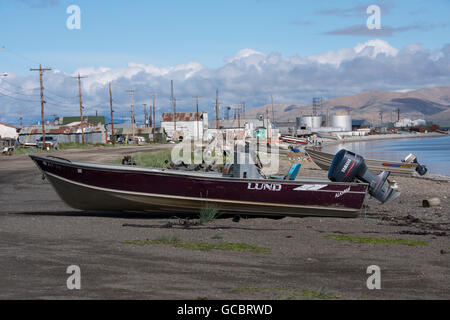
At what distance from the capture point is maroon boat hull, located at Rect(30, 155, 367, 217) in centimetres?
1537

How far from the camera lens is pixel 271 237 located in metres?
13.0

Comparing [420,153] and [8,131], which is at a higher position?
[8,131]

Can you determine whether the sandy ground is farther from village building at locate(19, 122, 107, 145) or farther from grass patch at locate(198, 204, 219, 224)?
village building at locate(19, 122, 107, 145)

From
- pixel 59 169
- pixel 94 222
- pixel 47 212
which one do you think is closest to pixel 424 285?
pixel 94 222

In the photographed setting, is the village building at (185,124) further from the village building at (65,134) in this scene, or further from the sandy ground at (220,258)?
the sandy ground at (220,258)

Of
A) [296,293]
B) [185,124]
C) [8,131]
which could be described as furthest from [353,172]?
[185,124]

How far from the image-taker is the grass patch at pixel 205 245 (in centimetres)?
1139

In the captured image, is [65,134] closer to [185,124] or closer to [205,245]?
[185,124]

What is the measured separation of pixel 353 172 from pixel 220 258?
644cm

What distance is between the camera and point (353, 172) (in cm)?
1569

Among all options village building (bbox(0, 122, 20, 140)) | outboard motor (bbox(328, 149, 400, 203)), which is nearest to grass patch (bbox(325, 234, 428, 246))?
outboard motor (bbox(328, 149, 400, 203))

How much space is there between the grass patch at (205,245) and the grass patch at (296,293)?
2977 mm
